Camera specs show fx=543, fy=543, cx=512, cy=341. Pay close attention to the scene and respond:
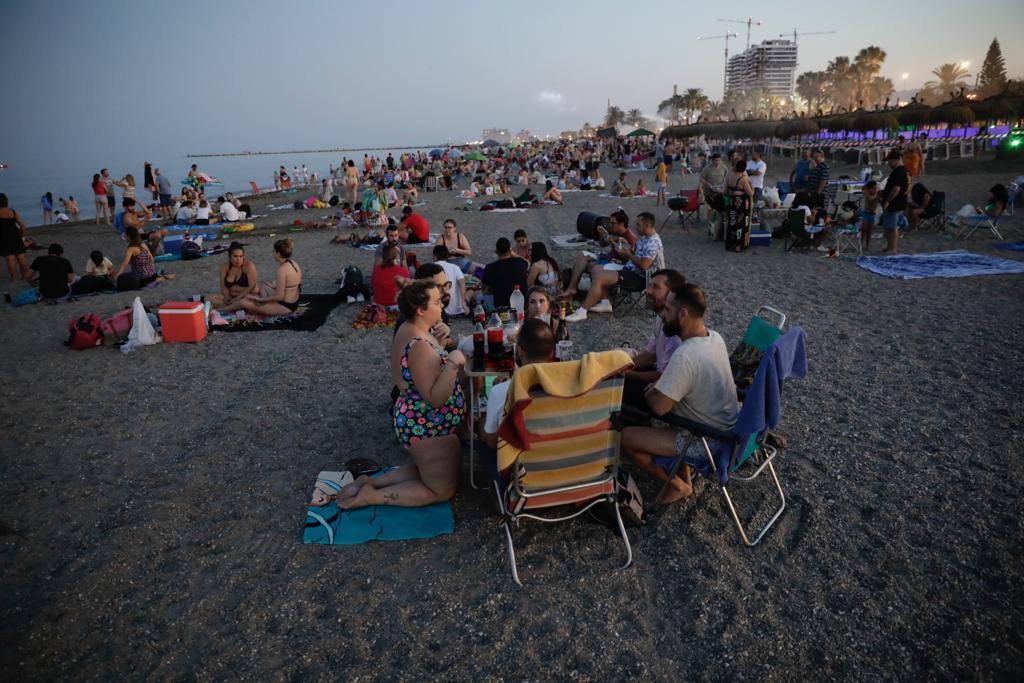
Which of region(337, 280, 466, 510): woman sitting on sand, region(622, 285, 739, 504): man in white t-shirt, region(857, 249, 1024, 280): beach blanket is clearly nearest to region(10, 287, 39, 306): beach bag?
region(337, 280, 466, 510): woman sitting on sand

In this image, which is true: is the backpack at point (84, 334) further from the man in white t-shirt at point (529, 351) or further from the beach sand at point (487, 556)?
the man in white t-shirt at point (529, 351)

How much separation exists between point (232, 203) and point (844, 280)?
17.7m

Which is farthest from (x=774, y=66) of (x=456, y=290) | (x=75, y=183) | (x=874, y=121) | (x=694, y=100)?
(x=456, y=290)

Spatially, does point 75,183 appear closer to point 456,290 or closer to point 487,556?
point 456,290

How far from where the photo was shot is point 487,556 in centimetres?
307

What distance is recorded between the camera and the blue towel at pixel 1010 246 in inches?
369

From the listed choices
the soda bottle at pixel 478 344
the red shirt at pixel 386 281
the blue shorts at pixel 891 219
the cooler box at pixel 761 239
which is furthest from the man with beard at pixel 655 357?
the cooler box at pixel 761 239

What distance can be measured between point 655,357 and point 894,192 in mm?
7444

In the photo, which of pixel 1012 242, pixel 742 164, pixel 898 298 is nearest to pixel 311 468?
pixel 898 298

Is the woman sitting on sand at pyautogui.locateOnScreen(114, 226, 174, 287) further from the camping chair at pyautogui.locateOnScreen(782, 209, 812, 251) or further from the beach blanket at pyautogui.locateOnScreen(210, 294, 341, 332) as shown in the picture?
the camping chair at pyautogui.locateOnScreen(782, 209, 812, 251)

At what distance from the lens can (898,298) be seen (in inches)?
282

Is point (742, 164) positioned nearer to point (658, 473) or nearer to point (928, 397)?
point (928, 397)

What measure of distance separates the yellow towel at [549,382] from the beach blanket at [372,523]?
1054mm

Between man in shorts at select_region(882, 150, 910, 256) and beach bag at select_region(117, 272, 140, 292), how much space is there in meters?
12.4
